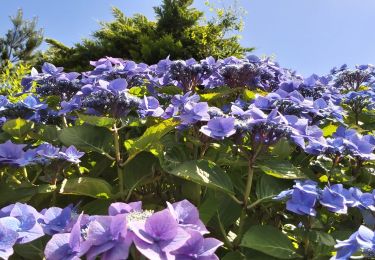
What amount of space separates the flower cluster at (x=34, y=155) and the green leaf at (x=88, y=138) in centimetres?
8

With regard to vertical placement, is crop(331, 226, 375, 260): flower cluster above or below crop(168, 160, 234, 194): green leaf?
below

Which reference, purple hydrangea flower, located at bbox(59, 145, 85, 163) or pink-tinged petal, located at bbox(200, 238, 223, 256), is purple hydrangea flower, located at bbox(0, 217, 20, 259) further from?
purple hydrangea flower, located at bbox(59, 145, 85, 163)

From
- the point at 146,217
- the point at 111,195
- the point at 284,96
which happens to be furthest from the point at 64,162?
the point at 284,96

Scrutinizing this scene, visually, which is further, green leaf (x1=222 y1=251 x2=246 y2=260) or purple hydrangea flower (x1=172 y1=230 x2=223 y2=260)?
green leaf (x1=222 y1=251 x2=246 y2=260)

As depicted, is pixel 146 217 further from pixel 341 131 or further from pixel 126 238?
pixel 341 131

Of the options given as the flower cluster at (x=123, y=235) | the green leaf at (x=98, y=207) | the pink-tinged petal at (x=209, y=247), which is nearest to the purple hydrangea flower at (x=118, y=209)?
the flower cluster at (x=123, y=235)

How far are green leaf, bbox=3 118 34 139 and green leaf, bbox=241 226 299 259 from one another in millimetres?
1170

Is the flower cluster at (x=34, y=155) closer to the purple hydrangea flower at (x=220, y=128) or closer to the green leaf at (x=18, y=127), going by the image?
the green leaf at (x=18, y=127)

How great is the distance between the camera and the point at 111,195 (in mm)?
1881

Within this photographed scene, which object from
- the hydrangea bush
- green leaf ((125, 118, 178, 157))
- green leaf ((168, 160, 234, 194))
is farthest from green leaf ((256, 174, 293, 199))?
green leaf ((125, 118, 178, 157))

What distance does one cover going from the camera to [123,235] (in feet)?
3.68

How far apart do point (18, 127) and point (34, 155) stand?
1.11 feet

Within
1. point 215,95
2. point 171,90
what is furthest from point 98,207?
point 171,90

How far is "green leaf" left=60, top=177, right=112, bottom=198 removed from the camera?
182 cm
